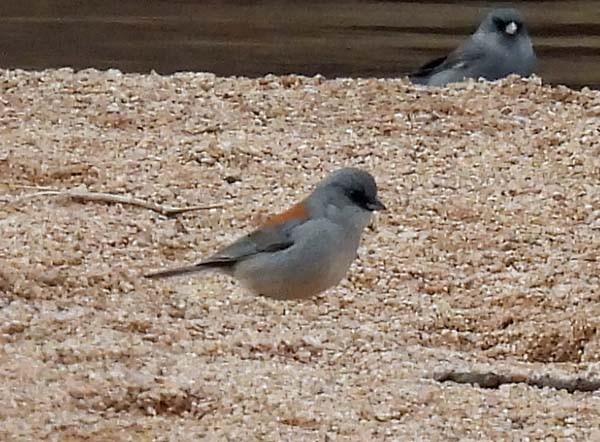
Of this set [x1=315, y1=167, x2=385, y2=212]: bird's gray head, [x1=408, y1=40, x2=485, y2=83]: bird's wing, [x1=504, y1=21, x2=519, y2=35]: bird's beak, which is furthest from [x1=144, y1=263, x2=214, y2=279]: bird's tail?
[x1=504, y1=21, x2=519, y2=35]: bird's beak

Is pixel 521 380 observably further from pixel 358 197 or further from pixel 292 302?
pixel 292 302

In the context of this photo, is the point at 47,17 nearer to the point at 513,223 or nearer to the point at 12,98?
the point at 12,98

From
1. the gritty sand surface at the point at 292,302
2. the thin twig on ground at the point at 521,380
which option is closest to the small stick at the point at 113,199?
the gritty sand surface at the point at 292,302

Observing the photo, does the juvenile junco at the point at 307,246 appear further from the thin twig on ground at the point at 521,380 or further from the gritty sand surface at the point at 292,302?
the thin twig on ground at the point at 521,380

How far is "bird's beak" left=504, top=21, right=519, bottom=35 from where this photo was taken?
383 inches

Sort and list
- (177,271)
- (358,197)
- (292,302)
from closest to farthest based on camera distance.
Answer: (177,271), (358,197), (292,302)

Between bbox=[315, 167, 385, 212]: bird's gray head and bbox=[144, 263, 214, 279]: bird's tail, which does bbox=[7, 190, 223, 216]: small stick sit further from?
bbox=[315, 167, 385, 212]: bird's gray head

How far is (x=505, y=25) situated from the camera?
32.3ft

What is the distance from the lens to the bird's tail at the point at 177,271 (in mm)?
5363

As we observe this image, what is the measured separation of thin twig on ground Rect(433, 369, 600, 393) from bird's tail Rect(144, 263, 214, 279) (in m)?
1.08

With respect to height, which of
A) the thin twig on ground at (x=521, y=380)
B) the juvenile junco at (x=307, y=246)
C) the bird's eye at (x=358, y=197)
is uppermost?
the bird's eye at (x=358, y=197)

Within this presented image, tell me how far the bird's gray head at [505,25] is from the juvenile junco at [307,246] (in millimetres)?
4399

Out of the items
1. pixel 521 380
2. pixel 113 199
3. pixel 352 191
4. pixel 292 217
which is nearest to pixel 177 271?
pixel 292 217

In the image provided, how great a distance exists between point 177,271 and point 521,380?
4.21ft
